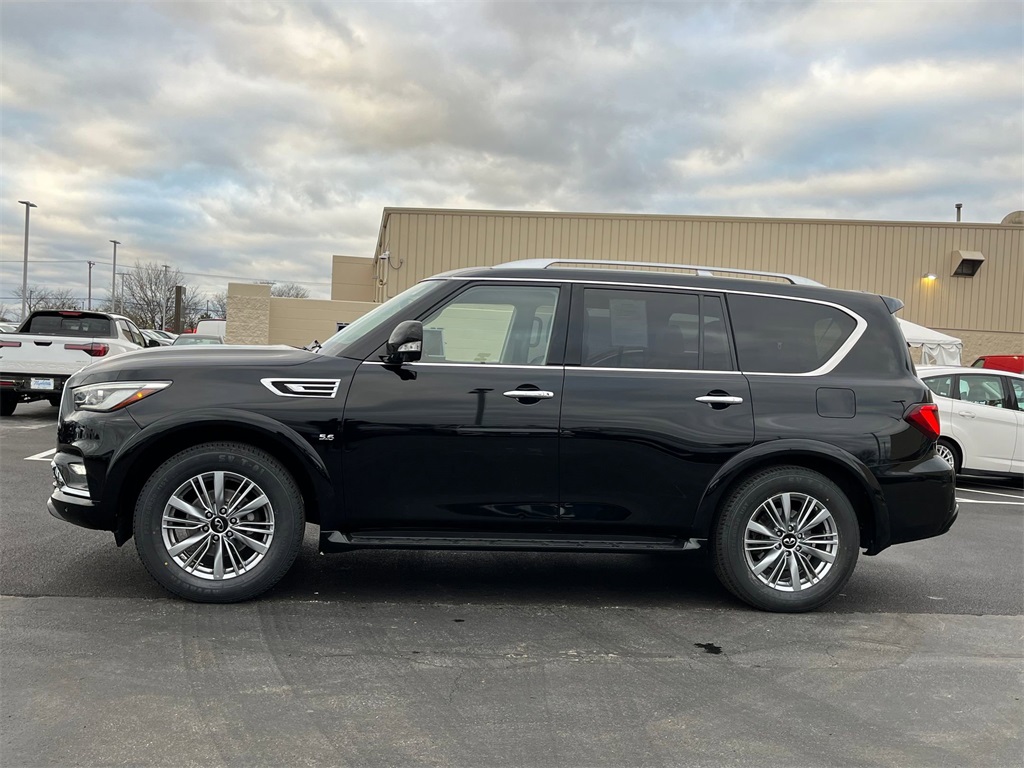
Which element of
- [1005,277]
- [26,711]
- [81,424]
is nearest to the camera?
[26,711]

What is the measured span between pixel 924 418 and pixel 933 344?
1522 cm

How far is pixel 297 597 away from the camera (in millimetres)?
4648

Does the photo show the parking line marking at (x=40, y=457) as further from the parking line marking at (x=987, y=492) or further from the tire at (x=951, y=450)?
the parking line marking at (x=987, y=492)

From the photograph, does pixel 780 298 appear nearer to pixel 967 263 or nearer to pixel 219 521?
pixel 219 521

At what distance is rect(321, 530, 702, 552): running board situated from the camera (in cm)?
444

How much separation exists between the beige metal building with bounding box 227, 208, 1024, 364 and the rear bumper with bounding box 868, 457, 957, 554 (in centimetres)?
1943

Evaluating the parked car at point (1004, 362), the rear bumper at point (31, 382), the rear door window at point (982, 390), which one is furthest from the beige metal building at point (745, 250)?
the rear door window at point (982, 390)

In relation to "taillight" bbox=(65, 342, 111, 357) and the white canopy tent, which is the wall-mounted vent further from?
"taillight" bbox=(65, 342, 111, 357)

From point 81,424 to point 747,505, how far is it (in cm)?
360

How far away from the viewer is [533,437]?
4.49 metres

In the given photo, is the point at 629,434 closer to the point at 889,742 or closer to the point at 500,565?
the point at 500,565

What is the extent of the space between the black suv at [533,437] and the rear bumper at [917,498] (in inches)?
0.5

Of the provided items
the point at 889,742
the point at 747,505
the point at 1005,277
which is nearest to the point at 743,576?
the point at 747,505

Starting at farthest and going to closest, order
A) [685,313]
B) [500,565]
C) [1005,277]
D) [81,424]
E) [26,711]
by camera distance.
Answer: [1005,277]
[500,565]
[685,313]
[81,424]
[26,711]
